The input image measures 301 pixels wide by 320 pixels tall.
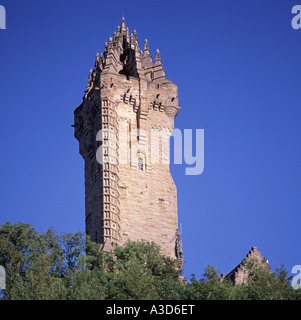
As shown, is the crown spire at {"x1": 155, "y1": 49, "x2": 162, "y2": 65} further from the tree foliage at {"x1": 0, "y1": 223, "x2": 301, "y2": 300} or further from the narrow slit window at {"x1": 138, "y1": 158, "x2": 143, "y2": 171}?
the tree foliage at {"x1": 0, "y1": 223, "x2": 301, "y2": 300}

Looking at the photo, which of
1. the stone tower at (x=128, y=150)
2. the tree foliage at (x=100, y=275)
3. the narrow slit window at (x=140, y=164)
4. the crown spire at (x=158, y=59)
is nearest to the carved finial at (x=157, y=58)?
the crown spire at (x=158, y=59)

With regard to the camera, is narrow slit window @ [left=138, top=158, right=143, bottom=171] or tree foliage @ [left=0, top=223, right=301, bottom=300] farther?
narrow slit window @ [left=138, top=158, right=143, bottom=171]

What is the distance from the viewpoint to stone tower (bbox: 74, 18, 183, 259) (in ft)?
283

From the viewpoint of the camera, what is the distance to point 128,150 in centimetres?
9019

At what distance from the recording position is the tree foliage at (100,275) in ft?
215

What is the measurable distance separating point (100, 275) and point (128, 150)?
62.2 ft

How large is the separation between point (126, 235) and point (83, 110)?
47.1ft

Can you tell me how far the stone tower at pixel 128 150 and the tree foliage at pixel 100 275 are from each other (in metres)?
4.90

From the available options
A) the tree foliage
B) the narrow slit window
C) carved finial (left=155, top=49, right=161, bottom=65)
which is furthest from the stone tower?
the tree foliage

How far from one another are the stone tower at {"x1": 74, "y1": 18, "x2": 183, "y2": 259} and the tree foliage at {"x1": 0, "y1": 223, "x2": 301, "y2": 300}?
4.90m

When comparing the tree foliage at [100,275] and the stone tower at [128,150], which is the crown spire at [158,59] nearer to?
the stone tower at [128,150]

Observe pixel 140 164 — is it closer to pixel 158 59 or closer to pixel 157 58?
pixel 158 59

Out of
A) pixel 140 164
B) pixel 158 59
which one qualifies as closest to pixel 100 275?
pixel 140 164
